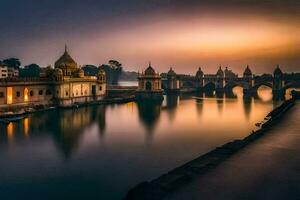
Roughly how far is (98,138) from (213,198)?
2645 centimetres

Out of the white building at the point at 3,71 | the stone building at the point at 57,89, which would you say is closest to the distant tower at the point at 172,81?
the stone building at the point at 57,89

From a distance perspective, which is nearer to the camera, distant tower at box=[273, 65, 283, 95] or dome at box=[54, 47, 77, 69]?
dome at box=[54, 47, 77, 69]

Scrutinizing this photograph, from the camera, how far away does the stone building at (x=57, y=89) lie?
206ft

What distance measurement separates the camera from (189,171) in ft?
73.7

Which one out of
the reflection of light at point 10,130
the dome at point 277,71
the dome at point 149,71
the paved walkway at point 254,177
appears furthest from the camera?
the dome at point 277,71

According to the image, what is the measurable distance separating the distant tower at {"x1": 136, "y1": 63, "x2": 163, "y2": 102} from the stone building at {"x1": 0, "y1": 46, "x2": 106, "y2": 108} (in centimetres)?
1910

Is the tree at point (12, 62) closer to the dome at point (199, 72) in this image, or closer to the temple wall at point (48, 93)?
the temple wall at point (48, 93)

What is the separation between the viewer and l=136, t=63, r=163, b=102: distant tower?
109463 mm

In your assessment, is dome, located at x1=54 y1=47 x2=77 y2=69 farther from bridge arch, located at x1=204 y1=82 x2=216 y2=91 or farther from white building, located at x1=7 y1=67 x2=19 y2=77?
bridge arch, located at x1=204 y1=82 x2=216 y2=91

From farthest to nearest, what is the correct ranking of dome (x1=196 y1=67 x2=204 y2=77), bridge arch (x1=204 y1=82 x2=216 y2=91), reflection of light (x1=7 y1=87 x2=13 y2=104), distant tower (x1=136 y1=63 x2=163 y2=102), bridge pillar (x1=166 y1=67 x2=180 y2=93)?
1. dome (x1=196 y1=67 x2=204 y2=77)
2. bridge arch (x1=204 y1=82 x2=216 y2=91)
3. bridge pillar (x1=166 y1=67 x2=180 y2=93)
4. distant tower (x1=136 y1=63 x2=163 y2=102)
5. reflection of light (x1=7 y1=87 x2=13 y2=104)

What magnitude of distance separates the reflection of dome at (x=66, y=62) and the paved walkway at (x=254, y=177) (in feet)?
225

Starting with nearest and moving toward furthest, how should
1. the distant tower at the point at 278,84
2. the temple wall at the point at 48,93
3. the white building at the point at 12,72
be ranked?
the temple wall at the point at 48,93
the white building at the point at 12,72
the distant tower at the point at 278,84

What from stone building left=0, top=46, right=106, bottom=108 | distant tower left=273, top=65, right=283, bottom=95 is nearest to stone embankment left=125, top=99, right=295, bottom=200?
stone building left=0, top=46, right=106, bottom=108

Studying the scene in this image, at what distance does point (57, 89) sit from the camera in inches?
2869
